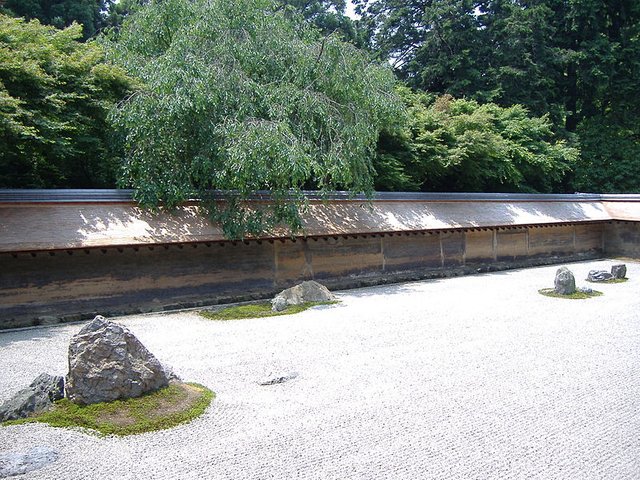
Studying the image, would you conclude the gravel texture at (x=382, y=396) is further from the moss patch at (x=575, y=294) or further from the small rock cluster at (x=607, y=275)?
the small rock cluster at (x=607, y=275)

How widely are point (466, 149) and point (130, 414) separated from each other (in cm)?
1437

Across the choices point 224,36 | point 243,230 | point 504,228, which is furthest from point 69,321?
point 504,228

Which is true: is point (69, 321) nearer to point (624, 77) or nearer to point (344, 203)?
point (344, 203)

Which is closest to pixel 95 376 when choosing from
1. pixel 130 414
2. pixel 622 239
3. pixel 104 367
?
pixel 104 367

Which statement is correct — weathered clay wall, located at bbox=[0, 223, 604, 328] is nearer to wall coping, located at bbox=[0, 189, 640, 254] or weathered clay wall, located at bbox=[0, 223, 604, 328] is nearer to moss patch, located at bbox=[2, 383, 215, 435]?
wall coping, located at bbox=[0, 189, 640, 254]

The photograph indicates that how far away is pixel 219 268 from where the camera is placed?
1105 centimetres

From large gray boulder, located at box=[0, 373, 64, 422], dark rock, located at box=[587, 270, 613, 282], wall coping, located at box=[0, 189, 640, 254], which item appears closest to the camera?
large gray boulder, located at box=[0, 373, 64, 422]

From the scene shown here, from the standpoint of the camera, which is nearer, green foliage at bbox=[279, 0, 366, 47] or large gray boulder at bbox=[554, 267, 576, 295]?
large gray boulder at bbox=[554, 267, 576, 295]

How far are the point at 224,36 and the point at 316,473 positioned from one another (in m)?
9.14

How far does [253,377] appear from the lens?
20.5 feet

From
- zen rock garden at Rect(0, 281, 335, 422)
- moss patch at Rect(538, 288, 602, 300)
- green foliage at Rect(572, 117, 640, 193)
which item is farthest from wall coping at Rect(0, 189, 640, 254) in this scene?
zen rock garden at Rect(0, 281, 335, 422)

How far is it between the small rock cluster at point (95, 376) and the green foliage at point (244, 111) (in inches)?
184

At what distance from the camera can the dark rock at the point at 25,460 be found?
395cm

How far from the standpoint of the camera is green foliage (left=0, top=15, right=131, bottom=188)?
891cm
